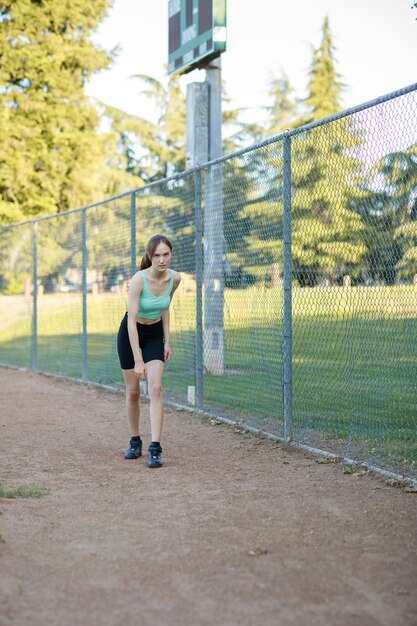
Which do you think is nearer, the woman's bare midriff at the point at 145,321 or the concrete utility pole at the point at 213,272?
the woman's bare midriff at the point at 145,321

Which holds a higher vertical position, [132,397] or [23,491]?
[132,397]

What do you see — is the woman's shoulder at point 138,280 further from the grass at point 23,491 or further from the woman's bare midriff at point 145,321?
the grass at point 23,491

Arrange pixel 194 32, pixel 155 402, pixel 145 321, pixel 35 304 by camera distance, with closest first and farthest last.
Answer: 1. pixel 155 402
2. pixel 145 321
3. pixel 194 32
4. pixel 35 304

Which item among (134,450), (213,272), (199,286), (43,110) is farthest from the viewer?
(43,110)

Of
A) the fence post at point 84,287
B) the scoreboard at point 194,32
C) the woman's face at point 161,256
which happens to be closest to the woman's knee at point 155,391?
the woman's face at point 161,256

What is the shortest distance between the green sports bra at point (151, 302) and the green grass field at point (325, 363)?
1180 mm

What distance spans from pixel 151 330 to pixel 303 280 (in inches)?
52.1

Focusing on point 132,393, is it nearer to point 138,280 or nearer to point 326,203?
point 138,280

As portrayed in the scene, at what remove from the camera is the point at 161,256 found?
6.88 m

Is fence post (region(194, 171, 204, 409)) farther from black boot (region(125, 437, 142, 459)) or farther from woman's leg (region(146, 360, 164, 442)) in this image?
woman's leg (region(146, 360, 164, 442))

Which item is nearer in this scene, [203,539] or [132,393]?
[203,539]

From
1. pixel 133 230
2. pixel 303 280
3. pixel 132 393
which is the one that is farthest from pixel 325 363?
pixel 133 230

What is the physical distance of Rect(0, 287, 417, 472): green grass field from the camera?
6.37 m

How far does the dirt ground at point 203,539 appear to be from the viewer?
375 centimetres
